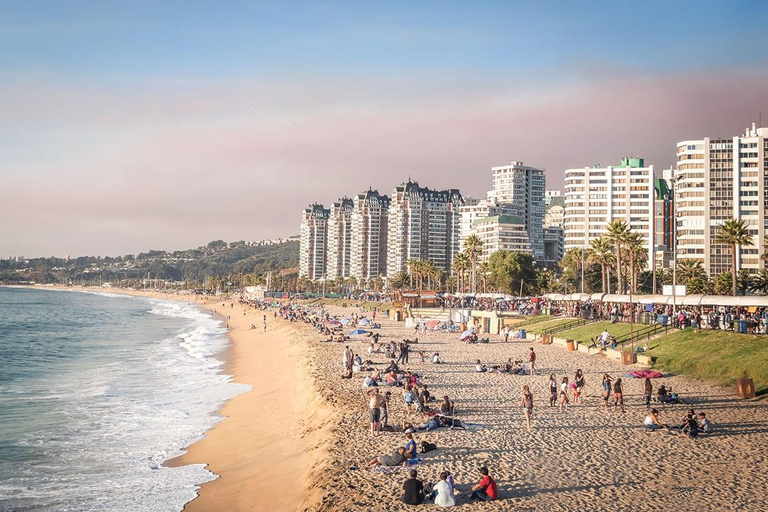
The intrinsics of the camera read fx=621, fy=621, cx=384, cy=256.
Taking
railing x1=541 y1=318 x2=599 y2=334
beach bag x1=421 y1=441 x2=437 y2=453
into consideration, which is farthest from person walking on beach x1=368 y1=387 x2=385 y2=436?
railing x1=541 y1=318 x2=599 y2=334

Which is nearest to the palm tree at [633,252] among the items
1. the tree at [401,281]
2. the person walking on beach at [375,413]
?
the person walking on beach at [375,413]

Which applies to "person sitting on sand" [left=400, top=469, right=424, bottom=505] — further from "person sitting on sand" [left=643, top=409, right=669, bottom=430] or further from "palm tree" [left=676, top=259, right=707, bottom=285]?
"palm tree" [left=676, top=259, right=707, bottom=285]

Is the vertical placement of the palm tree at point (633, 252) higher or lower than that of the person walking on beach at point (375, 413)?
higher

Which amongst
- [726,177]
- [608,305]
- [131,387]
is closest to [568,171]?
[726,177]

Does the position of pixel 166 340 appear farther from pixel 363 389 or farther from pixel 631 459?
pixel 631 459

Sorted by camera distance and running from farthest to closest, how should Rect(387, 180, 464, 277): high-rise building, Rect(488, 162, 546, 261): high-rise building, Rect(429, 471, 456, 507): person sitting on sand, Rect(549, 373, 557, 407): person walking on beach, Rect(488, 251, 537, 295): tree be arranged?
1. Rect(387, 180, 464, 277): high-rise building
2. Rect(488, 162, 546, 261): high-rise building
3. Rect(488, 251, 537, 295): tree
4. Rect(549, 373, 557, 407): person walking on beach
5. Rect(429, 471, 456, 507): person sitting on sand

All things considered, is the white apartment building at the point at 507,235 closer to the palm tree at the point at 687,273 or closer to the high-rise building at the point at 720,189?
the high-rise building at the point at 720,189

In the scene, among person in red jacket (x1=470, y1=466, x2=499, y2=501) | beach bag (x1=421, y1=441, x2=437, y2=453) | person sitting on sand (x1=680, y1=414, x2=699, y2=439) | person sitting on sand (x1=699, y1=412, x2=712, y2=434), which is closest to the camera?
person in red jacket (x1=470, y1=466, x2=499, y2=501)
